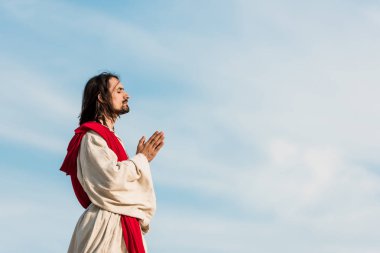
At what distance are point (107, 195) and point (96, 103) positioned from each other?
1.14m

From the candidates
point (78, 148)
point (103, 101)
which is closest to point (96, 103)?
point (103, 101)

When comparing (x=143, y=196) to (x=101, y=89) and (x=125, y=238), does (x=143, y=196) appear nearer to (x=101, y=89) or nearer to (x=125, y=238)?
(x=125, y=238)

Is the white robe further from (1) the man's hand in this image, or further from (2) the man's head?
(2) the man's head

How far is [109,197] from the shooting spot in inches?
383

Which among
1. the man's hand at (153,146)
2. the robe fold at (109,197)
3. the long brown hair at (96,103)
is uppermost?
the long brown hair at (96,103)

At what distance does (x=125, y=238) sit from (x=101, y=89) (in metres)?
1.69

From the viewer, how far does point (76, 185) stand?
10039 millimetres

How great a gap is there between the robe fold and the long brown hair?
0.38 meters

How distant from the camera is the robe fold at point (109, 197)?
9.61m

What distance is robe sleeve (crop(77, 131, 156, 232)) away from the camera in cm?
971

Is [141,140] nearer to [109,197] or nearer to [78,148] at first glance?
[78,148]

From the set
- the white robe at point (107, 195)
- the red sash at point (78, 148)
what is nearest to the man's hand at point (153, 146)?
the white robe at point (107, 195)

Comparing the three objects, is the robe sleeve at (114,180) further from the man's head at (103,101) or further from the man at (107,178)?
the man's head at (103,101)

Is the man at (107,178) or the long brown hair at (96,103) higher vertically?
the long brown hair at (96,103)
